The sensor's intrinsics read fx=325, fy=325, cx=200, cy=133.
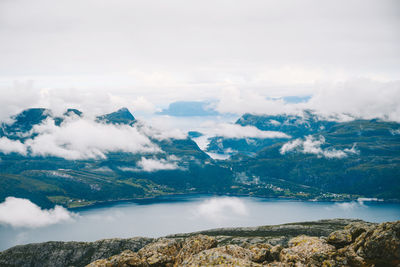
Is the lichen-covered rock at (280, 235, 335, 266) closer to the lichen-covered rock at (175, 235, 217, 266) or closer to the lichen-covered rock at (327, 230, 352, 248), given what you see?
the lichen-covered rock at (327, 230, 352, 248)

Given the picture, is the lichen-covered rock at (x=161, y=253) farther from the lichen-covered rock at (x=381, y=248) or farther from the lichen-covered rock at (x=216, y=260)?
the lichen-covered rock at (x=381, y=248)

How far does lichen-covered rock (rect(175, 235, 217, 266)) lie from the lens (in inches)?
1353

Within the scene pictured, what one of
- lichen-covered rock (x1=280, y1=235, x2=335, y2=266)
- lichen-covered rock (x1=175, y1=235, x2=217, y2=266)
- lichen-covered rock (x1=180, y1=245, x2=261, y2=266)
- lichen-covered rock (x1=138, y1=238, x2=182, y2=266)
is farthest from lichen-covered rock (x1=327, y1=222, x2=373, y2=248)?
lichen-covered rock (x1=138, y1=238, x2=182, y2=266)

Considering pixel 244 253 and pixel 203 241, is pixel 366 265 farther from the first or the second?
pixel 203 241

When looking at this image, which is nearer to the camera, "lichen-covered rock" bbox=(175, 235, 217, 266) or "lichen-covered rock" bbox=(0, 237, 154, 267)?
"lichen-covered rock" bbox=(175, 235, 217, 266)

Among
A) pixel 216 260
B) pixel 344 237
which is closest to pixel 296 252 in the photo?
pixel 344 237

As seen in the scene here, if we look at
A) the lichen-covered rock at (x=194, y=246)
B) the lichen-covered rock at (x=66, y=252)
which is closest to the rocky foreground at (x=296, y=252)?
the lichen-covered rock at (x=194, y=246)

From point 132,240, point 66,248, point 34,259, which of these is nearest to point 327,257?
point 132,240

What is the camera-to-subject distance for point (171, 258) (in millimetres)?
34750

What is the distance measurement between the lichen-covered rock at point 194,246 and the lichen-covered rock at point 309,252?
368 inches

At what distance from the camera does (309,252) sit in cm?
2814

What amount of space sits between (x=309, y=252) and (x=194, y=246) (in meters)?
12.5

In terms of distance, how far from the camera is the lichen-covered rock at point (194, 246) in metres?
34.4

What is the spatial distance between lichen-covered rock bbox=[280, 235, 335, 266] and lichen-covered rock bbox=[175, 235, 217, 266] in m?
9.35
